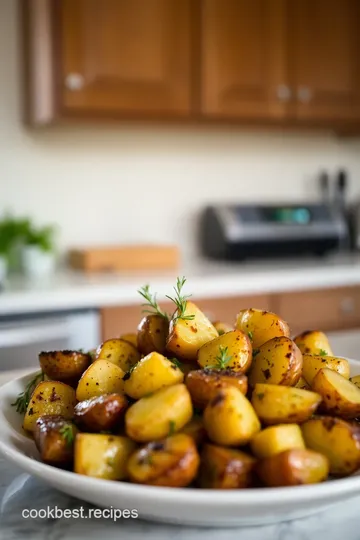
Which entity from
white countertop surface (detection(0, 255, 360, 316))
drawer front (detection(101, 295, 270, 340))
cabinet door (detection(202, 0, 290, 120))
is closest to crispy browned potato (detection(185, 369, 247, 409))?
white countertop surface (detection(0, 255, 360, 316))

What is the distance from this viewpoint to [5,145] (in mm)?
2588

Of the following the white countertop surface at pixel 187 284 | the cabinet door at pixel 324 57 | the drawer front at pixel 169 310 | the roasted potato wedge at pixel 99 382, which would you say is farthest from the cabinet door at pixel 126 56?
the roasted potato wedge at pixel 99 382

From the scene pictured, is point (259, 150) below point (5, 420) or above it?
above

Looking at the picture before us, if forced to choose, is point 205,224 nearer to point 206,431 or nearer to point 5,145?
point 5,145

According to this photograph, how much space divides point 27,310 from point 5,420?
1.35m

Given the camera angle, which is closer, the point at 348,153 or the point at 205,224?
the point at 205,224

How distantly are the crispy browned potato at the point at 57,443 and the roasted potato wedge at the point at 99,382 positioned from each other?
0.20 feet

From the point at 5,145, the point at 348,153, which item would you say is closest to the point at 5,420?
the point at 5,145

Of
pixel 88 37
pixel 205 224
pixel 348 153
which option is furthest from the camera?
pixel 348 153

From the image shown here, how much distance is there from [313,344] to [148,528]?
0.31m

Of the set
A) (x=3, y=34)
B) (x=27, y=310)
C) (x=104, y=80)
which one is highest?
(x=3, y=34)

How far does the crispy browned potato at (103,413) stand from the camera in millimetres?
610

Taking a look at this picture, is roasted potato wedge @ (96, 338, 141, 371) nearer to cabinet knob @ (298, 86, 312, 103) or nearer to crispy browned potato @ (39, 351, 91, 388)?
crispy browned potato @ (39, 351, 91, 388)

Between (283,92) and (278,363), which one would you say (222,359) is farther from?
(283,92)
